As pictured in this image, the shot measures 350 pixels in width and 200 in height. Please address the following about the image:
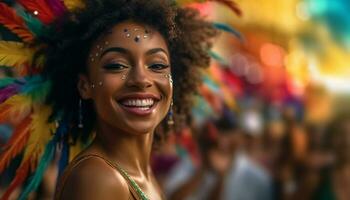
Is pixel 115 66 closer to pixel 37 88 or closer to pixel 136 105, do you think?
pixel 136 105

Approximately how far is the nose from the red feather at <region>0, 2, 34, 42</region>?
1.56ft

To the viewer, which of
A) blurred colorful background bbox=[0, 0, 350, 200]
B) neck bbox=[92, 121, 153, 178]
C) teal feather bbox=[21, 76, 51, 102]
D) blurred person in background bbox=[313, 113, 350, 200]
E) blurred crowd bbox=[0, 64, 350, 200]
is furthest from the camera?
blurred person in background bbox=[313, 113, 350, 200]

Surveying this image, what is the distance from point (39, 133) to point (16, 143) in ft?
0.37

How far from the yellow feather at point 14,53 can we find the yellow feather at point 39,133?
8.4 inches

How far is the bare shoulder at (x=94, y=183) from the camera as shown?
10.4ft

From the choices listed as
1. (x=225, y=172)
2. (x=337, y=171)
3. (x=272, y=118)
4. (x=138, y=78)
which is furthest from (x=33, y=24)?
(x=272, y=118)

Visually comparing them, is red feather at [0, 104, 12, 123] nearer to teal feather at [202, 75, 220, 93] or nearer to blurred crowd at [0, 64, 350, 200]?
teal feather at [202, 75, 220, 93]

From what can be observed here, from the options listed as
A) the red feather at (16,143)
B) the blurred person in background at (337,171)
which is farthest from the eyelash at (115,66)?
the blurred person in background at (337,171)

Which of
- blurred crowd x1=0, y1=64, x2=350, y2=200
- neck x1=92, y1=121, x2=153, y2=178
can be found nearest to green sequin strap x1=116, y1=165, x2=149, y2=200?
neck x1=92, y1=121, x2=153, y2=178

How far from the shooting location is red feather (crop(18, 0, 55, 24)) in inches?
142

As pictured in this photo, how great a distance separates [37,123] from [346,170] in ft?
11.4

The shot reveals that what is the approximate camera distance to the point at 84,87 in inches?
142

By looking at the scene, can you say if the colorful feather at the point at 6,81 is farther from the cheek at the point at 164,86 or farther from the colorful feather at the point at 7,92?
the cheek at the point at 164,86

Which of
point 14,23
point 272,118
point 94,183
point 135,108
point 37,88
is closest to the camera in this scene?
point 94,183
